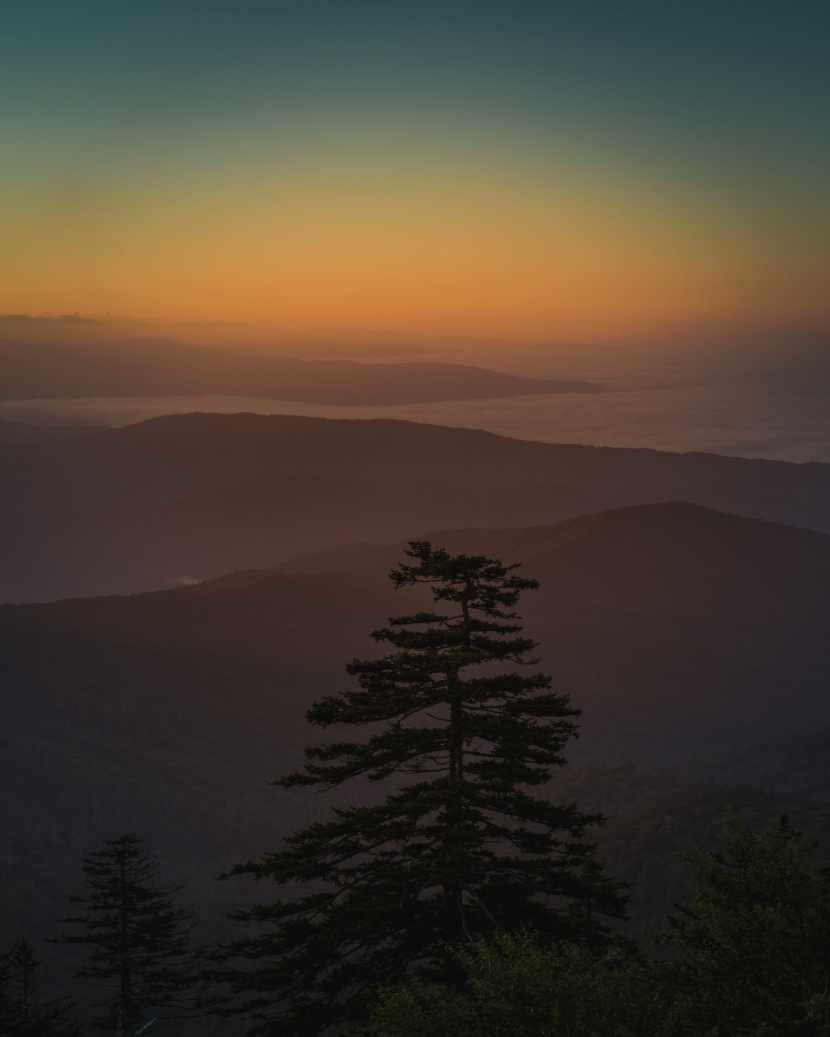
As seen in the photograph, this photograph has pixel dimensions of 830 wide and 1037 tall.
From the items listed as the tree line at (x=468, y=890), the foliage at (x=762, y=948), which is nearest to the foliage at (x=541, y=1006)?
the tree line at (x=468, y=890)

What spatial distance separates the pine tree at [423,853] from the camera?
2416 centimetres

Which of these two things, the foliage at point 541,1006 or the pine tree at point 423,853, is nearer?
the foliage at point 541,1006

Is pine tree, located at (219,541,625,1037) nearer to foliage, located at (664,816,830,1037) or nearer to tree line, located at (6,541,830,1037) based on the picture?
tree line, located at (6,541,830,1037)

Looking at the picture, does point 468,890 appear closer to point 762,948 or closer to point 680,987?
point 680,987

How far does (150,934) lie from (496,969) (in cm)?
3319

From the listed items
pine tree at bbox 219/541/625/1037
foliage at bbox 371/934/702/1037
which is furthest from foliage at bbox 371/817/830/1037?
pine tree at bbox 219/541/625/1037

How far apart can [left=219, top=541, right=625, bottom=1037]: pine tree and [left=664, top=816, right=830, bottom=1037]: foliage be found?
3470 millimetres

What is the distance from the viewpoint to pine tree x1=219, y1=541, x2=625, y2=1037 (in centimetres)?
2416

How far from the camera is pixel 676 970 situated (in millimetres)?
20734

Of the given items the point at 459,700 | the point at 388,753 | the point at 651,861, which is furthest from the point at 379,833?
the point at 651,861

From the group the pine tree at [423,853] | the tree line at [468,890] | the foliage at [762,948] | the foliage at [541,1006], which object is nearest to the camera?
the foliage at [541,1006]

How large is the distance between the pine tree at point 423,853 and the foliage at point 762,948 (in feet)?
11.4

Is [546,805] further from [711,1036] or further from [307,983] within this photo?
[711,1036]

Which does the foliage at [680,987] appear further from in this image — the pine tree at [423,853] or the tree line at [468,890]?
the pine tree at [423,853]
